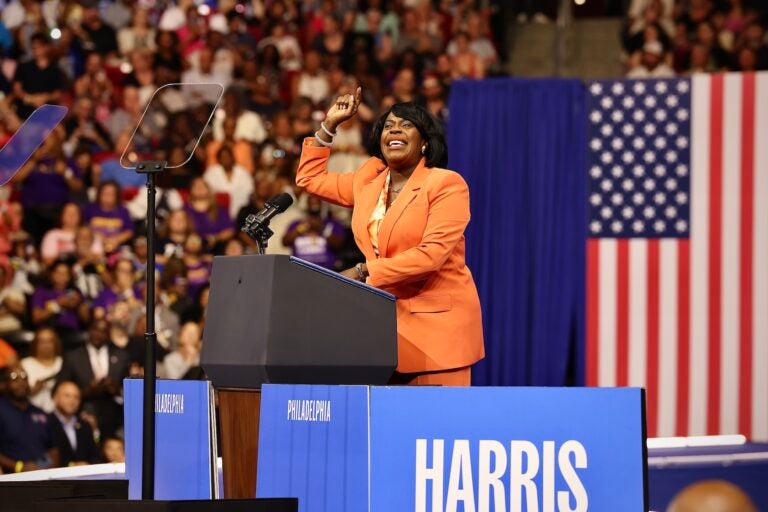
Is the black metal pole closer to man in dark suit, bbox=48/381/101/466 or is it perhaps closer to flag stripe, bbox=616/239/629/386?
man in dark suit, bbox=48/381/101/466

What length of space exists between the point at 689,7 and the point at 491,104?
359 cm

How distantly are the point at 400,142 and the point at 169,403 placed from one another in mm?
1214

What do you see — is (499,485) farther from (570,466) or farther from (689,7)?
(689,7)

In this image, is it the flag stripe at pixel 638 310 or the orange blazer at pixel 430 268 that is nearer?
the orange blazer at pixel 430 268

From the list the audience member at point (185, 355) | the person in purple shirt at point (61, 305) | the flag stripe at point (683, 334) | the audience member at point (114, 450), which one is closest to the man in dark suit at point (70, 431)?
the audience member at point (114, 450)

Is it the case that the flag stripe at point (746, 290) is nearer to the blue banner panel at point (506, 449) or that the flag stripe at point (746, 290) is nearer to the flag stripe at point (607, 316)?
the flag stripe at point (607, 316)

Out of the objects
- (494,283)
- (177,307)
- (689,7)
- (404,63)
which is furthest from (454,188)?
(689,7)

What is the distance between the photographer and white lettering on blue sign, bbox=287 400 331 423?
121 inches

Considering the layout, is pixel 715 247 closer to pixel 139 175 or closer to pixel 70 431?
pixel 70 431

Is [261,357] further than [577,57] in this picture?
No

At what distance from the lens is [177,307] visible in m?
8.19

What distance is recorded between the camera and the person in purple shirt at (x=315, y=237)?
857cm

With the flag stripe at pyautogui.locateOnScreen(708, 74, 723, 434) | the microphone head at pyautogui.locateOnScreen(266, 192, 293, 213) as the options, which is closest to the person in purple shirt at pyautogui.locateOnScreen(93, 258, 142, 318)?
the flag stripe at pyautogui.locateOnScreen(708, 74, 723, 434)

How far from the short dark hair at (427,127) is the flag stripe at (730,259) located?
11.5ft
